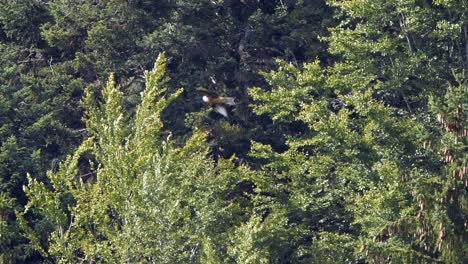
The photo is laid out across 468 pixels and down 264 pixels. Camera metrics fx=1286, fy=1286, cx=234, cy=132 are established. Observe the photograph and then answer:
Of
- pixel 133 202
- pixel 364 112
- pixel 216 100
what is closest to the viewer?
pixel 133 202

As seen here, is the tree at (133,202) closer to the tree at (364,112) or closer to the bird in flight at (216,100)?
the bird in flight at (216,100)

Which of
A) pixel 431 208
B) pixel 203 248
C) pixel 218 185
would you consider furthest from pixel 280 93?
pixel 431 208

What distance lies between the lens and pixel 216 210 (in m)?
21.4

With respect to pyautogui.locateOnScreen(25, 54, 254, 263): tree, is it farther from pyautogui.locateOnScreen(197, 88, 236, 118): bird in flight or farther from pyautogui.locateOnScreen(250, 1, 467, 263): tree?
pyautogui.locateOnScreen(250, 1, 467, 263): tree

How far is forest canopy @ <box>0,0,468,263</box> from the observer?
771 inches

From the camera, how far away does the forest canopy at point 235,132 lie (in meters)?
19.6

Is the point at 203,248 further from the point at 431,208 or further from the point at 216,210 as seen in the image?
the point at 431,208

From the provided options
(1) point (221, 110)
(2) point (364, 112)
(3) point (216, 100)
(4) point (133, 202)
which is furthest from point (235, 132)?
(4) point (133, 202)

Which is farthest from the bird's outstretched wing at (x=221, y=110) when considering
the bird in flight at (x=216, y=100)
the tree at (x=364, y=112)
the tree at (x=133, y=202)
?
the tree at (x=133, y=202)

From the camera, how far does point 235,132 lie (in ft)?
89.0

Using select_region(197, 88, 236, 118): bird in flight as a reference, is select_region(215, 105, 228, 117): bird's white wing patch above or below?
below

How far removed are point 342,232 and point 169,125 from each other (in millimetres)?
4975

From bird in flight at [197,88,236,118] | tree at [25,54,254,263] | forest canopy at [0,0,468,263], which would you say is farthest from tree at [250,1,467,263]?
tree at [25,54,254,263]

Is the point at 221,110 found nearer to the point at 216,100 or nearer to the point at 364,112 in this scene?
the point at 216,100
